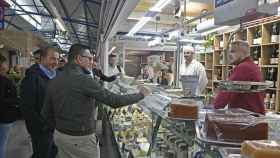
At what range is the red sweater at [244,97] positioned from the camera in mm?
2351

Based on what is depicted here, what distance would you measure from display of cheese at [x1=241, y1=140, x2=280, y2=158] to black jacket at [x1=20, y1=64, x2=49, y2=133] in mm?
3060

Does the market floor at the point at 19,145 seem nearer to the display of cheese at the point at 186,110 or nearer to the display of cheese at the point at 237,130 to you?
the display of cheese at the point at 186,110

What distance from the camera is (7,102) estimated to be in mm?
3865

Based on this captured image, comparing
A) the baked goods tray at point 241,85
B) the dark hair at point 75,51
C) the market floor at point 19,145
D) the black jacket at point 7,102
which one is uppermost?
the dark hair at point 75,51

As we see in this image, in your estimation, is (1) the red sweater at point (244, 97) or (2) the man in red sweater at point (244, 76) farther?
(2) the man in red sweater at point (244, 76)

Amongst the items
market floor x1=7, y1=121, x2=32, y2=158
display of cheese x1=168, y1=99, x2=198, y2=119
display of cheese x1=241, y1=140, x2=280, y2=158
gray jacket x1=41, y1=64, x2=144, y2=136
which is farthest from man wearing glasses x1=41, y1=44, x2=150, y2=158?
market floor x1=7, y1=121, x2=32, y2=158

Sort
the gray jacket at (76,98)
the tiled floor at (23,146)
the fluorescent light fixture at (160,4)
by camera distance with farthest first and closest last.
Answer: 1. the tiled floor at (23,146)
2. the fluorescent light fixture at (160,4)
3. the gray jacket at (76,98)

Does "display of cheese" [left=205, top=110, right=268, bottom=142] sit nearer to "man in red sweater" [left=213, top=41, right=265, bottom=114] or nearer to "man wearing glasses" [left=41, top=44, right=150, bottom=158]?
"man in red sweater" [left=213, top=41, right=265, bottom=114]

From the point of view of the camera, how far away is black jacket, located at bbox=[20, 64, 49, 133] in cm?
364

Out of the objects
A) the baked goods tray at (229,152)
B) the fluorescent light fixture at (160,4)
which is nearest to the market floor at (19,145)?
the fluorescent light fixture at (160,4)

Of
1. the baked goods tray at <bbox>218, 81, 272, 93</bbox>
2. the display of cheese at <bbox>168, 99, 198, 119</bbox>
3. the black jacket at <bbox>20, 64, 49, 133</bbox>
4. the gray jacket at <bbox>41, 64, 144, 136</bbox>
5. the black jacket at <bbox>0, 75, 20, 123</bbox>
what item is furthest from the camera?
the black jacket at <bbox>0, 75, 20, 123</bbox>

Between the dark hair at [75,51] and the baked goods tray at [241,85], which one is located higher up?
the dark hair at [75,51]

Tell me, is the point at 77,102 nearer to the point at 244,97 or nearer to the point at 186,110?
the point at 186,110

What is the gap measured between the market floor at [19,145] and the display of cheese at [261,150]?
4933mm
